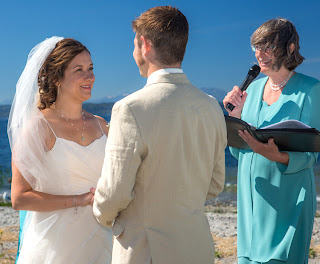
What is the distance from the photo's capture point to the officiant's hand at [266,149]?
3502 mm

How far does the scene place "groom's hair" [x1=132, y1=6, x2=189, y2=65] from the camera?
8.18ft

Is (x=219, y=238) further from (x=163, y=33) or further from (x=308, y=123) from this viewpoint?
(x=163, y=33)

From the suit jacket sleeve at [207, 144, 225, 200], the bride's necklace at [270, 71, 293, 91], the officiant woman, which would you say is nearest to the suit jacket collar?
the suit jacket sleeve at [207, 144, 225, 200]

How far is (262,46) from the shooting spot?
3.78m

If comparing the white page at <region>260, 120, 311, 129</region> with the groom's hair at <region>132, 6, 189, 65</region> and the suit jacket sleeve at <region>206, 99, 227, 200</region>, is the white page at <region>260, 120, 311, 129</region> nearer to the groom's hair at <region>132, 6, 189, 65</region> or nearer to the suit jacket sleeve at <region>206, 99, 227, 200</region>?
the suit jacket sleeve at <region>206, 99, 227, 200</region>

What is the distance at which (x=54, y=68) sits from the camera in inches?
149

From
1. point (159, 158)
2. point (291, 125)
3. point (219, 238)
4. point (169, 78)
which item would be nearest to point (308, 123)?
point (291, 125)

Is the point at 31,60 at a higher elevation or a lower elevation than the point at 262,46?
lower

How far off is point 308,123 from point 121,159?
1.80m

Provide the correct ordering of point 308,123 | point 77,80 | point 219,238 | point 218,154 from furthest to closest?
point 219,238, point 77,80, point 308,123, point 218,154

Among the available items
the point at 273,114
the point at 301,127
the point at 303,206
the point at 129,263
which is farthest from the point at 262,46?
the point at 129,263

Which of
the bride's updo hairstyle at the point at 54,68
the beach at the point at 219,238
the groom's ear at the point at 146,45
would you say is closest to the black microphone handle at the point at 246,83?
the bride's updo hairstyle at the point at 54,68

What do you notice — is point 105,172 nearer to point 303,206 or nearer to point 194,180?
point 194,180

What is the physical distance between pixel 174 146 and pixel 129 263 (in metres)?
0.66
